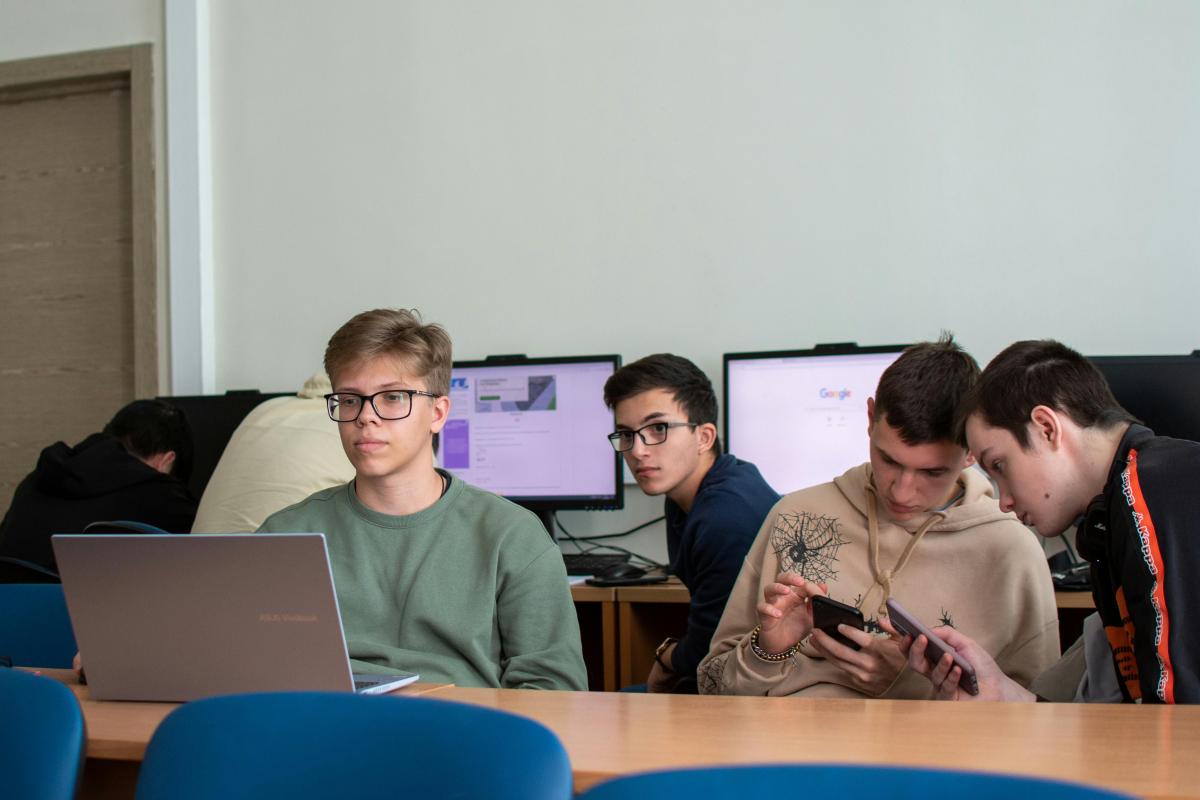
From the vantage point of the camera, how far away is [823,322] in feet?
10.4

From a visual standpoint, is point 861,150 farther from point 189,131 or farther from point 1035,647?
point 189,131

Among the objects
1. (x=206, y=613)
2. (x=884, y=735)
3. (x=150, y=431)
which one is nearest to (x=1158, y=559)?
(x=884, y=735)

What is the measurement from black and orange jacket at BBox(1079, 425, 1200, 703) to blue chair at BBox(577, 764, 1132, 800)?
2.56 feet

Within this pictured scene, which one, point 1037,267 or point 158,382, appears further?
point 158,382

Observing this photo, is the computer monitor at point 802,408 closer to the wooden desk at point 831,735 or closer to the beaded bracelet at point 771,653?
the beaded bracelet at point 771,653

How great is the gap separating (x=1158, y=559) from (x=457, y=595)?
95 cm

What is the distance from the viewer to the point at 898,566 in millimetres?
1926

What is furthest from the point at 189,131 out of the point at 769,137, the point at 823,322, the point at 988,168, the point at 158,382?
the point at 988,168

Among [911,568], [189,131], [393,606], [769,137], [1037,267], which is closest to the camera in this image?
[393,606]

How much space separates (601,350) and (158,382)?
146 cm

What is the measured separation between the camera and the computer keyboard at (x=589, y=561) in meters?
3.03

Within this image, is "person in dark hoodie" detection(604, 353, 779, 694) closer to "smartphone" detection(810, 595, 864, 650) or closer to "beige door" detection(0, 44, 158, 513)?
"smartphone" detection(810, 595, 864, 650)

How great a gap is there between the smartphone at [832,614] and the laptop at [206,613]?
0.61 metres

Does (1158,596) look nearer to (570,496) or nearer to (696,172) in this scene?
(570,496)
